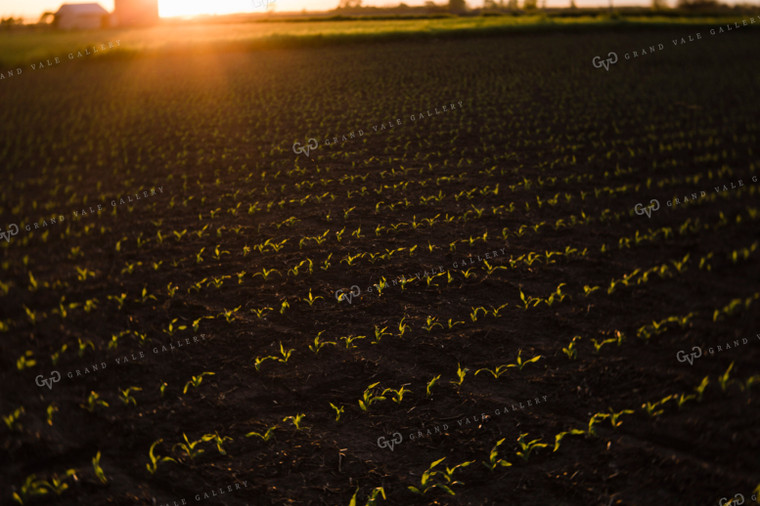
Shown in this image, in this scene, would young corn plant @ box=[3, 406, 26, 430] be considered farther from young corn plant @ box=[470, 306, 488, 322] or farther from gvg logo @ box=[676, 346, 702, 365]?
gvg logo @ box=[676, 346, 702, 365]

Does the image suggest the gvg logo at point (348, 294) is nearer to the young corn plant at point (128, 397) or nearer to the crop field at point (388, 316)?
the crop field at point (388, 316)

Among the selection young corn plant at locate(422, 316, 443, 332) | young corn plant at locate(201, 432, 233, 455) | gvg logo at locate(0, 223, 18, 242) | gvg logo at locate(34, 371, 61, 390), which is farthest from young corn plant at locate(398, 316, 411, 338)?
gvg logo at locate(0, 223, 18, 242)

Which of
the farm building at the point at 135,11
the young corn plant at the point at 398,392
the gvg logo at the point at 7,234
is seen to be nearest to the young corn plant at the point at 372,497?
the young corn plant at the point at 398,392

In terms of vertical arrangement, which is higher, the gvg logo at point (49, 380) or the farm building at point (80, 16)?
the farm building at point (80, 16)

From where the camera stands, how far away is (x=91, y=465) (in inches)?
170

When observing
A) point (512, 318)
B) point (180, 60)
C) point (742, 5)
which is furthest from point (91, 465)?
point (742, 5)

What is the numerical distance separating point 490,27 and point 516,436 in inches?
1245

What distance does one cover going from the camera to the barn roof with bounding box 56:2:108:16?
7099cm

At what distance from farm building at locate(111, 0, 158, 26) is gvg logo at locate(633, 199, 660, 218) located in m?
67.5

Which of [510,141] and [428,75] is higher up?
[428,75]

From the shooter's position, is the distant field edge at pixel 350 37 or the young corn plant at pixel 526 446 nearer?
the young corn plant at pixel 526 446

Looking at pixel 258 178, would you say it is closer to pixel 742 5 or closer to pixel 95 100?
pixel 95 100

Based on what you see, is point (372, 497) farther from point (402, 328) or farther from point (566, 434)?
point (402, 328)

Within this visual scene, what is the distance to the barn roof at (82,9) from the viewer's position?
233ft
